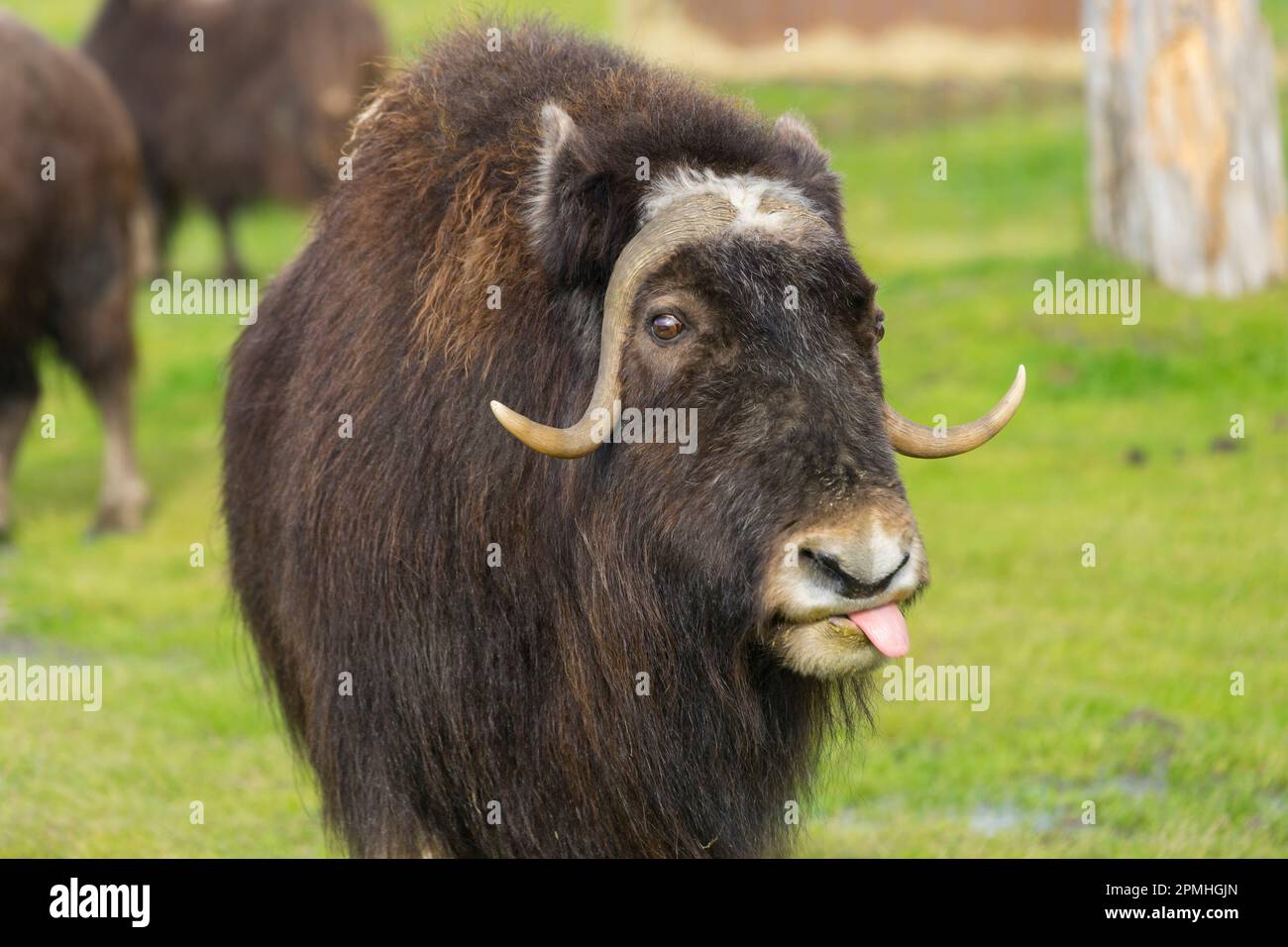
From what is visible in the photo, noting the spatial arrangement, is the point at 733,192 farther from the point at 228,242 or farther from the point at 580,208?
the point at 228,242

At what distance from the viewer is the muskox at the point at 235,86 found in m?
12.5

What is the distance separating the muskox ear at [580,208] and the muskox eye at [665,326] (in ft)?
0.53

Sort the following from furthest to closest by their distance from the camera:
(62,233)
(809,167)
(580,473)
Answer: (62,233) → (809,167) → (580,473)

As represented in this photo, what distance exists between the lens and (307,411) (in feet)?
11.3

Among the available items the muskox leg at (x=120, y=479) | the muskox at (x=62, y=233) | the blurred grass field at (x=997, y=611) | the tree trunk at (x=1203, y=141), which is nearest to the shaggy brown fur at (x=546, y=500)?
the blurred grass field at (x=997, y=611)

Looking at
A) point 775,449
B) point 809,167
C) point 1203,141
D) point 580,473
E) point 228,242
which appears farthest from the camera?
point 228,242

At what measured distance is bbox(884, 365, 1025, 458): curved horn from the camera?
3279 millimetres

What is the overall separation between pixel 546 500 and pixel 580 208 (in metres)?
0.53

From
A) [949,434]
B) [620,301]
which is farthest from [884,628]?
[620,301]

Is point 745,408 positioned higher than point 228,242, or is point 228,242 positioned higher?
point 228,242

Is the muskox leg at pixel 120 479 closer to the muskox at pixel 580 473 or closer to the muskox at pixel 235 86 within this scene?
the muskox at pixel 580 473

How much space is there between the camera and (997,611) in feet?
19.7

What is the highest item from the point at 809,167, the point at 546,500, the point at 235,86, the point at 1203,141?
the point at 235,86

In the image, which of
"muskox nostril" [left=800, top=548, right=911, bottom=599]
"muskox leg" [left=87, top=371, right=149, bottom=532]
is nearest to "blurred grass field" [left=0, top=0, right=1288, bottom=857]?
"muskox leg" [left=87, top=371, right=149, bottom=532]
